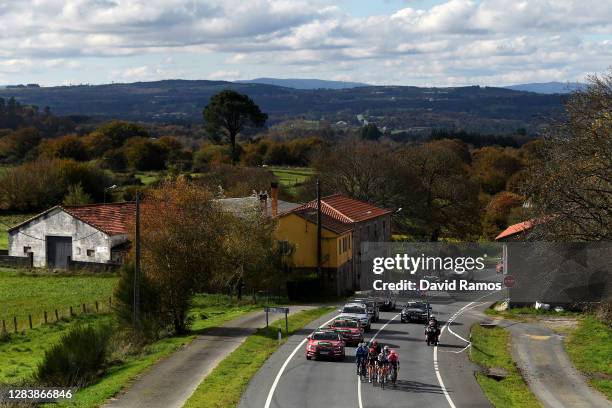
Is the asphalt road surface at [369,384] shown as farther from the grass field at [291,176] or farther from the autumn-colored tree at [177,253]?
the grass field at [291,176]

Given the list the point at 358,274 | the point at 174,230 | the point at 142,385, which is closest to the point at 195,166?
the point at 358,274

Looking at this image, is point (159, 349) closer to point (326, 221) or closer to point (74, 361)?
point (74, 361)

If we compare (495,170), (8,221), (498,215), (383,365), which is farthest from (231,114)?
(383,365)

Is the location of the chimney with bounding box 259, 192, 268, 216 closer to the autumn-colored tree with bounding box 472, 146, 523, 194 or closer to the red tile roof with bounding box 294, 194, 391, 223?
the red tile roof with bounding box 294, 194, 391, 223

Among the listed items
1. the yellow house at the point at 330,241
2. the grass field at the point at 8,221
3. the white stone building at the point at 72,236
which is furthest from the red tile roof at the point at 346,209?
the grass field at the point at 8,221

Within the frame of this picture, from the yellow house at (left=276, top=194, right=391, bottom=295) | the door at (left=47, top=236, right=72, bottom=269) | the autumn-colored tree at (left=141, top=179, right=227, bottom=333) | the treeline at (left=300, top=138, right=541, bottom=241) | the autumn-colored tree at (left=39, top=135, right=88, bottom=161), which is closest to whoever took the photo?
the autumn-colored tree at (left=141, top=179, right=227, bottom=333)

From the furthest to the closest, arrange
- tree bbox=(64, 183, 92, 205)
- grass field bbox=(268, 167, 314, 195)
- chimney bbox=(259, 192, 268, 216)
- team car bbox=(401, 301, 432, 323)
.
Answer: grass field bbox=(268, 167, 314, 195) < tree bbox=(64, 183, 92, 205) < chimney bbox=(259, 192, 268, 216) < team car bbox=(401, 301, 432, 323)

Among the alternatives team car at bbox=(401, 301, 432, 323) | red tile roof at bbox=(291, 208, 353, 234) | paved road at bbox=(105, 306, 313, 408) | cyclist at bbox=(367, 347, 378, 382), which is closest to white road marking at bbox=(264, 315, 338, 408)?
paved road at bbox=(105, 306, 313, 408)

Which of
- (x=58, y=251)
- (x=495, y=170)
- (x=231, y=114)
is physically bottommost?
(x=58, y=251)

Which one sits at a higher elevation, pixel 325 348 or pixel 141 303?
pixel 141 303
